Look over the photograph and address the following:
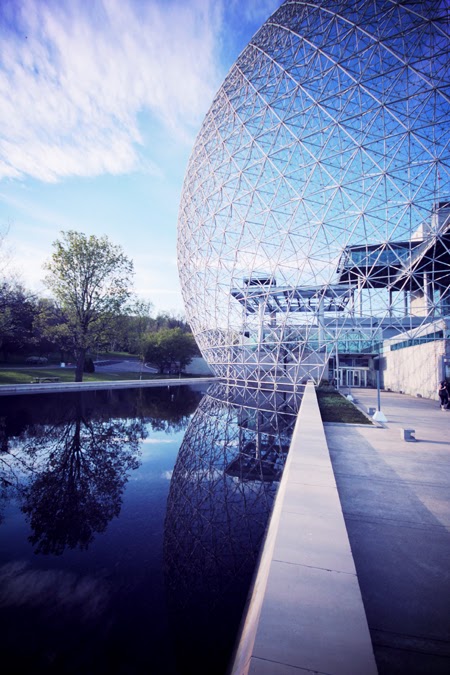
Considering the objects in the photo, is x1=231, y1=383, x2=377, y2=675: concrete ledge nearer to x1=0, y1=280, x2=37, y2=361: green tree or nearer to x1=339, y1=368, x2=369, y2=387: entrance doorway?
x1=0, y1=280, x2=37, y2=361: green tree

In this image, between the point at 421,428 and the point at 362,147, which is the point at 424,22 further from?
the point at 421,428

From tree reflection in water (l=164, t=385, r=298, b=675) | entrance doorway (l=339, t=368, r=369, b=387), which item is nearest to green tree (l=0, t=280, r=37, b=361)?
tree reflection in water (l=164, t=385, r=298, b=675)

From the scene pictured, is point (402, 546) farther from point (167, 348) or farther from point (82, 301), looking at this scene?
point (167, 348)

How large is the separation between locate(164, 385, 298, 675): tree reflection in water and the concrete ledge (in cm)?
61

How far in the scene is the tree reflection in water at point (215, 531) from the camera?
278 cm

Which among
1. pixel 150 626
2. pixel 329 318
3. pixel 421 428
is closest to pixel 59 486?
pixel 150 626

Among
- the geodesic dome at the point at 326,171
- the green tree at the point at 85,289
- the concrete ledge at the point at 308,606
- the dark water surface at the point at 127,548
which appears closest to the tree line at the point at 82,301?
the green tree at the point at 85,289

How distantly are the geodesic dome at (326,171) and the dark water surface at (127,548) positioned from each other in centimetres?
1275

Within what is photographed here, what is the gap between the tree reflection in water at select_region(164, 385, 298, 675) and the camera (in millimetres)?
2785

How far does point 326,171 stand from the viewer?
16.1m

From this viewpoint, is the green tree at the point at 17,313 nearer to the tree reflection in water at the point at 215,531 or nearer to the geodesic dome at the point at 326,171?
the geodesic dome at the point at 326,171

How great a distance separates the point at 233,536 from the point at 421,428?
8170 millimetres

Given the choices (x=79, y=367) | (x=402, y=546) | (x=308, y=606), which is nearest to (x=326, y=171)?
(x=402, y=546)

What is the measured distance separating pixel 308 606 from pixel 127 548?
3021 millimetres
